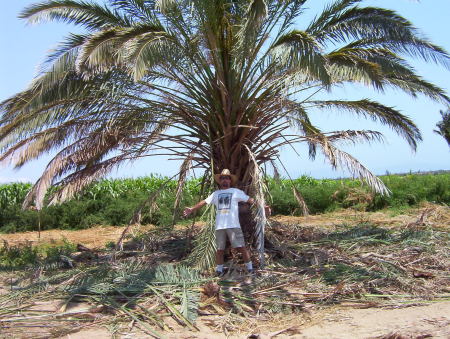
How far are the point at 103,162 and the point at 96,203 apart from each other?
8833mm

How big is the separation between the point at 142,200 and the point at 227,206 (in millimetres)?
10126

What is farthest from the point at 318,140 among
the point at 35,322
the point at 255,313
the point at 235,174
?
the point at 35,322

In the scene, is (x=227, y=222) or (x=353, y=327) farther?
(x=227, y=222)

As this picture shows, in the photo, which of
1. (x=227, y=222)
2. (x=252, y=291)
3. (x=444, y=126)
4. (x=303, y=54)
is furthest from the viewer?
(x=444, y=126)

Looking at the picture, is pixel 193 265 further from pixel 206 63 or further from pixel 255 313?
pixel 206 63

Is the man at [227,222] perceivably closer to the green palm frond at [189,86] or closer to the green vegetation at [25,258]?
the green palm frond at [189,86]

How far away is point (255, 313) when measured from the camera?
6.12 m

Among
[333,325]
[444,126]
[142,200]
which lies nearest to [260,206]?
[333,325]

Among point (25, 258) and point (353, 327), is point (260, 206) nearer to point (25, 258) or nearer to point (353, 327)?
point (353, 327)

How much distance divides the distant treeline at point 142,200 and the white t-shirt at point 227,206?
8.03 meters

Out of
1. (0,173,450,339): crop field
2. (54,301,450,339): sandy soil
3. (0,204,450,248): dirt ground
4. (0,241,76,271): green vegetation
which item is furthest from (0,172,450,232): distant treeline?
(54,301,450,339): sandy soil

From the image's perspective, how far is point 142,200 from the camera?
17359 millimetres

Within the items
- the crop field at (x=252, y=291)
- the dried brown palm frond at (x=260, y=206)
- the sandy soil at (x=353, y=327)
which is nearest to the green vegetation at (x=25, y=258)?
the crop field at (x=252, y=291)

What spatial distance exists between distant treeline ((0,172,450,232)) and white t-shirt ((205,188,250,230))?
803 cm
